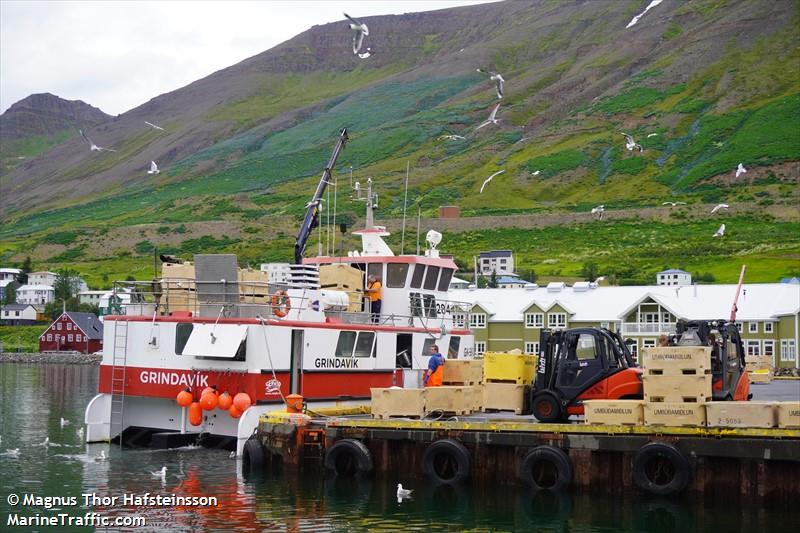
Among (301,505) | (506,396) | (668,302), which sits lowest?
(301,505)

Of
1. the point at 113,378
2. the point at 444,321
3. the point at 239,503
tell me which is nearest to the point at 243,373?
the point at 113,378

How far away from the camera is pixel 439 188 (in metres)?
194

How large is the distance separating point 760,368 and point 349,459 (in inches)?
1983

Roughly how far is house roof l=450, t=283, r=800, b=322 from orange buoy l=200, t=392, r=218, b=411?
52.4 m

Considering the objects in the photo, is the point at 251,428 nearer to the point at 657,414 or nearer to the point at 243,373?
the point at 243,373

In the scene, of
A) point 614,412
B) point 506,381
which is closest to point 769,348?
point 506,381

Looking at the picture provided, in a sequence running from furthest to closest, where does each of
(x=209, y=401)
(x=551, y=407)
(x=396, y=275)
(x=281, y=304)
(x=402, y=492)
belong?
1. (x=396, y=275)
2. (x=281, y=304)
3. (x=209, y=401)
4. (x=551, y=407)
5. (x=402, y=492)

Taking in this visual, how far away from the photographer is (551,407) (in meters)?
21.6

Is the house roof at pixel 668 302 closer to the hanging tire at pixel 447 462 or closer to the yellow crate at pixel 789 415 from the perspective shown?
the hanging tire at pixel 447 462

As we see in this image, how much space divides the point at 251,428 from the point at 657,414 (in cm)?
977

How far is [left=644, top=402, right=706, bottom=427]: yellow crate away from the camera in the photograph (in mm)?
19016

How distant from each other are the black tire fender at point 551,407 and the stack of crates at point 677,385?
2.34 metres

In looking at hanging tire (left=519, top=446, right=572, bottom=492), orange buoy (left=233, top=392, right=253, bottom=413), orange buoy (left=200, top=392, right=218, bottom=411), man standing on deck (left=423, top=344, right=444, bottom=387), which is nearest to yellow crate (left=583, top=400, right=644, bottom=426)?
hanging tire (left=519, top=446, right=572, bottom=492)

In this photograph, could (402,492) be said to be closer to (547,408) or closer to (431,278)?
(547,408)
